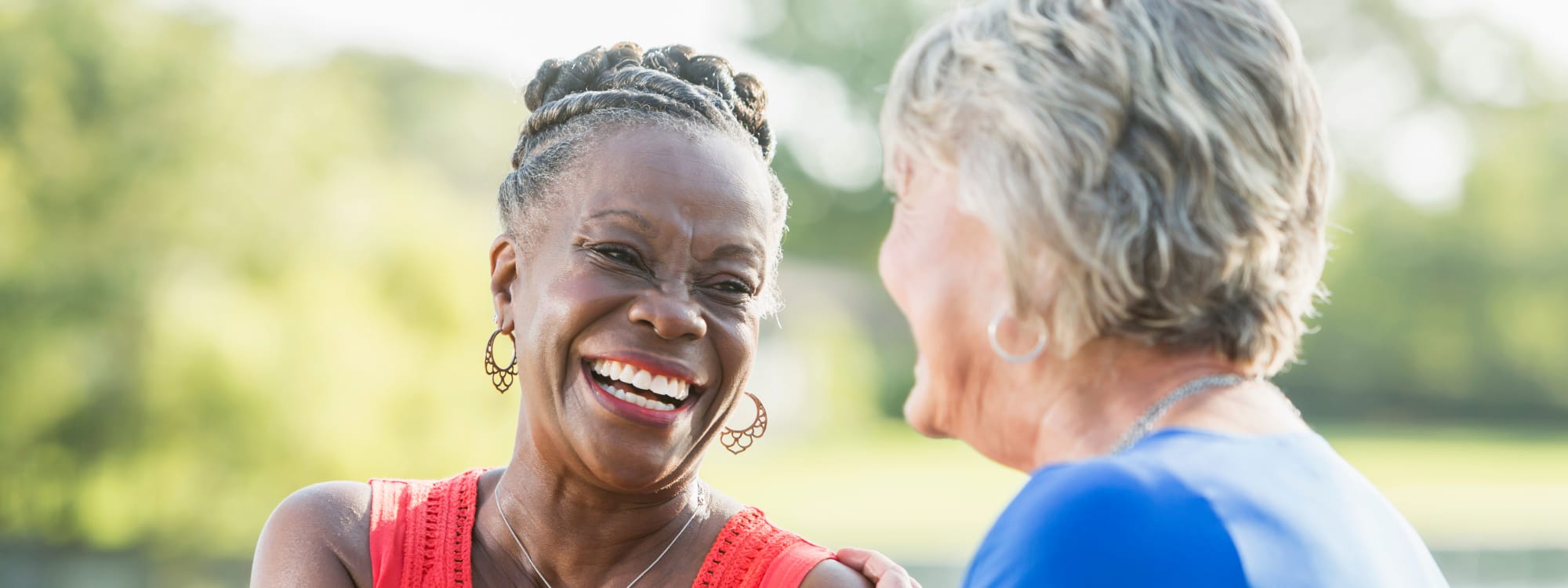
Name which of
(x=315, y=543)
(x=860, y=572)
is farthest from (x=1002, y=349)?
(x=315, y=543)

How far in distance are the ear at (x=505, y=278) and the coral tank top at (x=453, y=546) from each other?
0.38m

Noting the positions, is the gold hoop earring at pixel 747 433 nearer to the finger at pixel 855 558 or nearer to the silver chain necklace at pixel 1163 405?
the finger at pixel 855 558

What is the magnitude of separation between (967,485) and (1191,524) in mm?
36558

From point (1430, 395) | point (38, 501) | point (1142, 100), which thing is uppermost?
point (1142, 100)

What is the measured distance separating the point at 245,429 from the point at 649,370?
8574 mm

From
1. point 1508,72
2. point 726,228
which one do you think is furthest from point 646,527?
point 1508,72

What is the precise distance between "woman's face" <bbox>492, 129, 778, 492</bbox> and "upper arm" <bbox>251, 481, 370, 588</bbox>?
414mm

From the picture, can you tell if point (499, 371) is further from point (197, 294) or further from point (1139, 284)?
point (197, 294)

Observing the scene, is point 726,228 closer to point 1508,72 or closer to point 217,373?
point 217,373

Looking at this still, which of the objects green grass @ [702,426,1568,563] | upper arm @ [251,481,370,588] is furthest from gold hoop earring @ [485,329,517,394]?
green grass @ [702,426,1568,563]

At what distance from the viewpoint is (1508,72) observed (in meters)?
53.8

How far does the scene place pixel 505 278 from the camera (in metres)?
2.60

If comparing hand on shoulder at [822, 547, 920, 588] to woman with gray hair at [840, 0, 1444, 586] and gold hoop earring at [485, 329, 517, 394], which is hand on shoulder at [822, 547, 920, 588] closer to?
woman with gray hair at [840, 0, 1444, 586]

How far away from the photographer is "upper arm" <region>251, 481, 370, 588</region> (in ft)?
8.14
